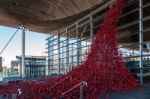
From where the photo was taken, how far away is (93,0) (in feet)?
53.2

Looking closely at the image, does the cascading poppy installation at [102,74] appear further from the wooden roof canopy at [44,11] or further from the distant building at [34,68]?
the distant building at [34,68]

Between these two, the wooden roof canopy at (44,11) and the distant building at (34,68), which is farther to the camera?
the distant building at (34,68)

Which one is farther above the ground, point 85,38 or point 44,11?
point 44,11

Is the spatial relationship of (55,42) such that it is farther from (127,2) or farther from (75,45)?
(127,2)

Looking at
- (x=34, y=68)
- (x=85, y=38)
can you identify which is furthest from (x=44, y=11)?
(x=34, y=68)

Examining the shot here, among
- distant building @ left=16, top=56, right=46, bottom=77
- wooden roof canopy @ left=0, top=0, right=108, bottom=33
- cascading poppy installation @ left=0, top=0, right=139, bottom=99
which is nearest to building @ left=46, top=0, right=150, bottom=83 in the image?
wooden roof canopy @ left=0, top=0, right=108, bottom=33

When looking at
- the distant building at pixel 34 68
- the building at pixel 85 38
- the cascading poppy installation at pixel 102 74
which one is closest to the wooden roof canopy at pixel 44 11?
the building at pixel 85 38

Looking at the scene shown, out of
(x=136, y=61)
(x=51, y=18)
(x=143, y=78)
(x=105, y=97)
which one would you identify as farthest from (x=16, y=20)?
(x=105, y=97)

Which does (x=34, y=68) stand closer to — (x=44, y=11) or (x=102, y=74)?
(x=44, y=11)

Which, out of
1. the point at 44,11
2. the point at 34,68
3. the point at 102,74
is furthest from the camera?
the point at 34,68

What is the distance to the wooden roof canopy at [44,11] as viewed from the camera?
1838cm

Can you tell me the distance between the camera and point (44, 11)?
72.0ft

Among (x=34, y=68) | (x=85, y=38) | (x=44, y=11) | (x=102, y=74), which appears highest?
(x=44, y=11)

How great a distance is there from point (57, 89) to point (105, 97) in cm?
181
